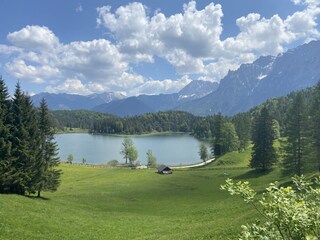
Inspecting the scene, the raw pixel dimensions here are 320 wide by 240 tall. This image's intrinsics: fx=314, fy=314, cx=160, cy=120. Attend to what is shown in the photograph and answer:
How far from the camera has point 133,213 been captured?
155ft

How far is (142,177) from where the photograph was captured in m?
89.8

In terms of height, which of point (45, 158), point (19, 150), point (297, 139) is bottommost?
point (45, 158)

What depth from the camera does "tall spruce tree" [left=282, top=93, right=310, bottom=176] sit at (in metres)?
59.9

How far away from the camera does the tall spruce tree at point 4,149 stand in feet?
126

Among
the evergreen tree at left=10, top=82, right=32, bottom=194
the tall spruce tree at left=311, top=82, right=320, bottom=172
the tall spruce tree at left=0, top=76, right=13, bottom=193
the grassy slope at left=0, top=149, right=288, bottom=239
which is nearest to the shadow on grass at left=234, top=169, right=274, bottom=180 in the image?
the grassy slope at left=0, top=149, right=288, bottom=239

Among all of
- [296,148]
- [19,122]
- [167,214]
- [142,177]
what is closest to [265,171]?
[296,148]

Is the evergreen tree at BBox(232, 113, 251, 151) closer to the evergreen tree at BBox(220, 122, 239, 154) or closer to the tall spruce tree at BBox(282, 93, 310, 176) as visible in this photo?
the evergreen tree at BBox(220, 122, 239, 154)

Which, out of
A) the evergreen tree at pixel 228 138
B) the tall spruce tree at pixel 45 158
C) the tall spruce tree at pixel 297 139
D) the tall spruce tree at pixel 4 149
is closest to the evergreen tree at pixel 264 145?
the tall spruce tree at pixel 297 139

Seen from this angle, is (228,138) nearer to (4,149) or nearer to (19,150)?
(19,150)

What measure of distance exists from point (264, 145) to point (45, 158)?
178ft

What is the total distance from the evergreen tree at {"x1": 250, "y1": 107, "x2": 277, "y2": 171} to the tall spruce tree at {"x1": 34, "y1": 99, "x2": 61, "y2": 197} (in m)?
50.9

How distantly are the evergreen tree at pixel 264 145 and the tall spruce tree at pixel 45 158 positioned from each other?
167 ft

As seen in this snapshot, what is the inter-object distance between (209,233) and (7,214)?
749 inches

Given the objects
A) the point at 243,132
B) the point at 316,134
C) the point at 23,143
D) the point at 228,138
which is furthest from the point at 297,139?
the point at 243,132
